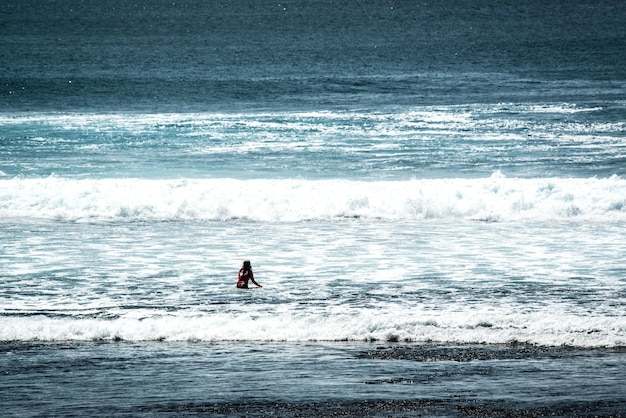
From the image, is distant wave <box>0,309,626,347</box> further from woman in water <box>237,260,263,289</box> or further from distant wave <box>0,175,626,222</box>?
distant wave <box>0,175,626,222</box>

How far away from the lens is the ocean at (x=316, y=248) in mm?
10016

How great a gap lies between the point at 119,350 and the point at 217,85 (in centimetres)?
4453

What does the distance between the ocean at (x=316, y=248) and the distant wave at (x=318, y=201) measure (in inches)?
3.2

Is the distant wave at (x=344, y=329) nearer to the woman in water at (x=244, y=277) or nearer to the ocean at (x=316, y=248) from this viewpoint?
the ocean at (x=316, y=248)

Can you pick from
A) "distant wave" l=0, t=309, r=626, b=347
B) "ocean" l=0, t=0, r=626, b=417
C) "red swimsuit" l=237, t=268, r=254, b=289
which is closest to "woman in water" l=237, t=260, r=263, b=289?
"red swimsuit" l=237, t=268, r=254, b=289

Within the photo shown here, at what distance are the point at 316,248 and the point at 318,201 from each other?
15.8ft

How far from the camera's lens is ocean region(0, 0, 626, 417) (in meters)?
10.0

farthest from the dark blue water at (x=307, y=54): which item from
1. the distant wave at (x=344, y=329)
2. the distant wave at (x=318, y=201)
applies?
the distant wave at (x=344, y=329)

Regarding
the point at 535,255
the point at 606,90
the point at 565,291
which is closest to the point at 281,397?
the point at 565,291

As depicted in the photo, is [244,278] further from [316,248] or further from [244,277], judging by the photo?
[316,248]

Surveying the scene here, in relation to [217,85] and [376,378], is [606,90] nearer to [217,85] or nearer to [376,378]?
[217,85]

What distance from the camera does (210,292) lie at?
14812mm

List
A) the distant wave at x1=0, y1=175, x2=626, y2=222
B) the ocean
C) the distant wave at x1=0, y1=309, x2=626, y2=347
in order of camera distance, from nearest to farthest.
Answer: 1. the ocean
2. the distant wave at x1=0, y1=309, x2=626, y2=347
3. the distant wave at x1=0, y1=175, x2=626, y2=222

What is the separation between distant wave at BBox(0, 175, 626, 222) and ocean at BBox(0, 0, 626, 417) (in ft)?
0.26
